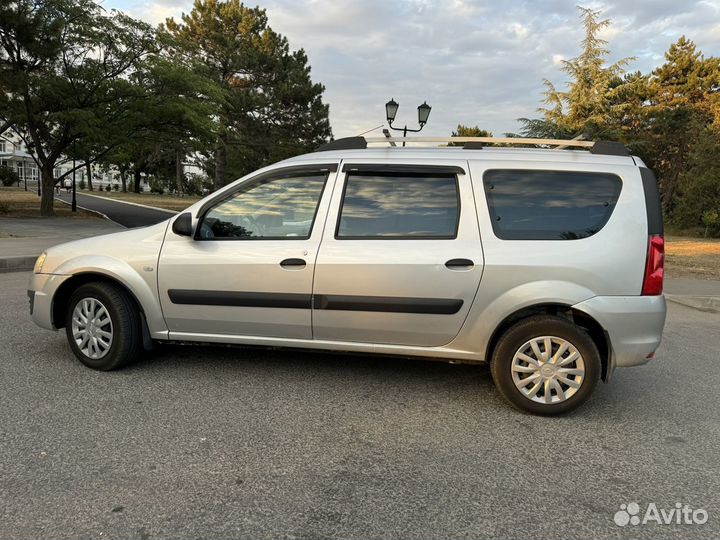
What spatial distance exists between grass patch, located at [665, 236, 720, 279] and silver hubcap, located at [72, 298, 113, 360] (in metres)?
11.7

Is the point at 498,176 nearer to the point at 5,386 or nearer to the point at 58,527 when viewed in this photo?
the point at 58,527

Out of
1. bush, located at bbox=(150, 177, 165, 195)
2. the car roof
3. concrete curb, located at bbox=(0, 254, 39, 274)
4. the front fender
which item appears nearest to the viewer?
the car roof

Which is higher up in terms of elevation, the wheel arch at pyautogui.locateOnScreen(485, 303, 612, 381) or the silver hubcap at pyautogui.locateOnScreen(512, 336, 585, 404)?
the wheel arch at pyautogui.locateOnScreen(485, 303, 612, 381)

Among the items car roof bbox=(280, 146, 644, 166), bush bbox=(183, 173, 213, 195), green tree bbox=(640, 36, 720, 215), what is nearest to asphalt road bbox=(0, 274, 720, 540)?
car roof bbox=(280, 146, 644, 166)

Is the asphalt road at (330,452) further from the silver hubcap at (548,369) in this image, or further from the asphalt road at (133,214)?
the asphalt road at (133,214)

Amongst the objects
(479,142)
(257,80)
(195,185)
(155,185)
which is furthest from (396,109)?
(155,185)

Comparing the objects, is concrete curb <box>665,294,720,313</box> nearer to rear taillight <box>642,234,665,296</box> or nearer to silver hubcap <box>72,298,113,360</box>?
rear taillight <box>642,234,665,296</box>

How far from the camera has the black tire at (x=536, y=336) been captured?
143 inches

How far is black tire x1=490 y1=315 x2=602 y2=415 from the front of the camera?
362 cm

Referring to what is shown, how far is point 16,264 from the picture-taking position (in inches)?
390

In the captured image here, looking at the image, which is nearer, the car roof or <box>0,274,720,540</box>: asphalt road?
<box>0,274,720,540</box>: asphalt road

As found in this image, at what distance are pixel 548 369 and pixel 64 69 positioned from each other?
797 inches

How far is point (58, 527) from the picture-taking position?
7.82ft

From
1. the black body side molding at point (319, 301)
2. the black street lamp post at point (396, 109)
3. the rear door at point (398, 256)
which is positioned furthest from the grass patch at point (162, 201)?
the rear door at point (398, 256)
